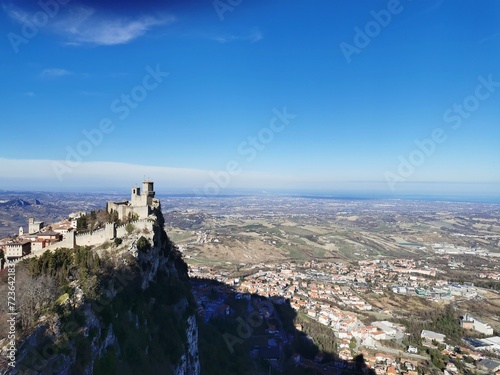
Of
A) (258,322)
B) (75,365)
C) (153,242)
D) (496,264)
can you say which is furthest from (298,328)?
(496,264)

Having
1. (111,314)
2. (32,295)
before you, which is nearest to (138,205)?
(111,314)

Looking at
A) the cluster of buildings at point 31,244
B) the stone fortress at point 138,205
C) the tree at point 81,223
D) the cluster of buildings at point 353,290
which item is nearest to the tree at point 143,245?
the stone fortress at point 138,205

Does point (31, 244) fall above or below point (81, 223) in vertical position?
below

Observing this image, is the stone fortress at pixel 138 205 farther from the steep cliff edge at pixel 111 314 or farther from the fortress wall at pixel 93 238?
the fortress wall at pixel 93 238

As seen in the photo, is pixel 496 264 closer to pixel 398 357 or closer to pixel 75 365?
pixel 398 357

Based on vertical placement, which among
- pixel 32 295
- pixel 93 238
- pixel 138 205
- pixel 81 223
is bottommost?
pixel 32 295

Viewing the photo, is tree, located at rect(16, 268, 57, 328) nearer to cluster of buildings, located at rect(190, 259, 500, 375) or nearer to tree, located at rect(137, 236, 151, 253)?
tree, located at rect(137, 236, 151, 253)

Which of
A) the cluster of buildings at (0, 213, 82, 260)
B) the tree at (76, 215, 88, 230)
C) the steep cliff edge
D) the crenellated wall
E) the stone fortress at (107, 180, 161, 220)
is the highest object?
the stone fortress at (107, 180, 161, 220)

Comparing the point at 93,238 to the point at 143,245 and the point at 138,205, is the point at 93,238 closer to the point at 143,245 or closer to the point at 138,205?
the point at 143,245

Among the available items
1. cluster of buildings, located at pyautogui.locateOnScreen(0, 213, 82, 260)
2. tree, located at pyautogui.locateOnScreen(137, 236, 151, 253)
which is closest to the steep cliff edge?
tree, located at pyautogui.locateOnScreen(137, 236, 151, 253)
